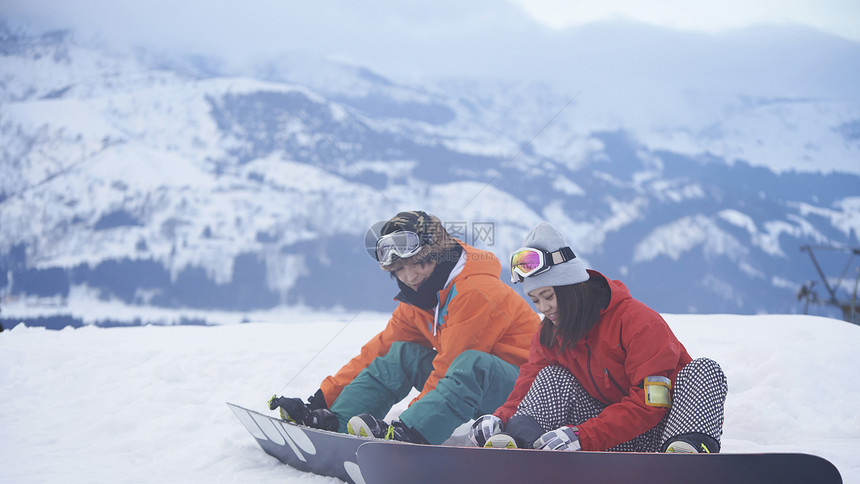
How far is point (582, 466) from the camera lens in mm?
1475

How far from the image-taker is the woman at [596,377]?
1.57m

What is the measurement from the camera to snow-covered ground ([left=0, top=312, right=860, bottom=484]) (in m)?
2.44

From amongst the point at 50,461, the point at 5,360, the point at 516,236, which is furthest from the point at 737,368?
the point at 516,236

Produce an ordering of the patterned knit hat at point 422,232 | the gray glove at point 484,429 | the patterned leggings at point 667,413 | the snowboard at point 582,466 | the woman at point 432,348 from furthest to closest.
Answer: the patterned knit hat at point 422,232 < the woman at point 432,348 < the gray glove at point 484,429 < the patterned leggings at point 667,413 < the snowboard at point 582,466

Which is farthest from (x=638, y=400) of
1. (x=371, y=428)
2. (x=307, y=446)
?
(x=307, y=446)

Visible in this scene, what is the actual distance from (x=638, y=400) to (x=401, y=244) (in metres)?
0.91

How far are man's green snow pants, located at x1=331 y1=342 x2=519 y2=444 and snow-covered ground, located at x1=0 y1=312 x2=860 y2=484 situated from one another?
324mm

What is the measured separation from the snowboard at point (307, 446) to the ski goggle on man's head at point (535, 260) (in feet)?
2.30

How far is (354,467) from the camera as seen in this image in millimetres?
2002

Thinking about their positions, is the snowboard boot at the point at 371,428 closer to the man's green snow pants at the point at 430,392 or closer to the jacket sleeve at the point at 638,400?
the man's green snow pants at the point at 430,392

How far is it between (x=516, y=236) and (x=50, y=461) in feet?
132

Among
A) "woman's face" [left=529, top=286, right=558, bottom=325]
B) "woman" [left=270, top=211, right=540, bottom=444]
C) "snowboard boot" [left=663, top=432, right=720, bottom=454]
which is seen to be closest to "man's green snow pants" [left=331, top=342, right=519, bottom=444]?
"woman" [left=270, top=211, right=540, bottom=444]

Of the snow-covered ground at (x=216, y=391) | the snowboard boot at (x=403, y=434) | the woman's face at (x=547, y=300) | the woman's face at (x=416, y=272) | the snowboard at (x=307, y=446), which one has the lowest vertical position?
the snow-covered ground at (x=216, y=391)

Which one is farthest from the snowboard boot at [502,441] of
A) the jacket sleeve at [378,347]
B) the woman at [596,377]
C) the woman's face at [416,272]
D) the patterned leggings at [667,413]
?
the jacket sleeve at [378,347]
